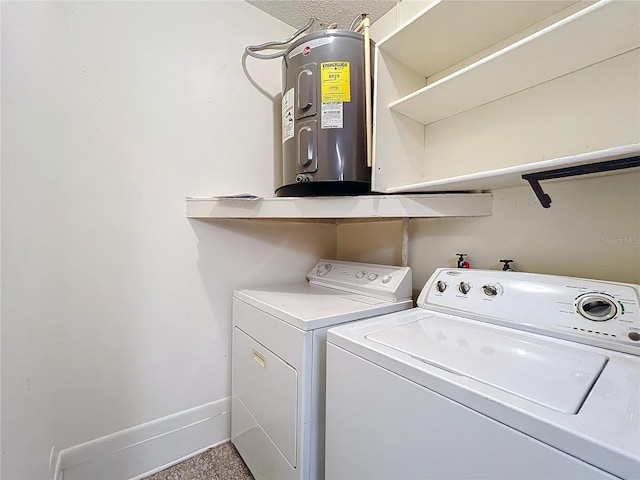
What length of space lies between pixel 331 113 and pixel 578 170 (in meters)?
0.89

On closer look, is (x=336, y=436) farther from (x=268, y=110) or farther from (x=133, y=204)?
(x=268, y=110)

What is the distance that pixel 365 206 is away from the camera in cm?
119

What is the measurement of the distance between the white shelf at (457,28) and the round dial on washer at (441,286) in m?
1.06

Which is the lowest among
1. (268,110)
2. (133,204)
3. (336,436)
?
(336,436)

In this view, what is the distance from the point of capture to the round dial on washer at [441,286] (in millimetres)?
1150

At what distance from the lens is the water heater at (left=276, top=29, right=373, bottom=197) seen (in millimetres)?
1193

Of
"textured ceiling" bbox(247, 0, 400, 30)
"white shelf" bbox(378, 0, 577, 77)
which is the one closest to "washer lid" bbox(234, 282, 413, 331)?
"white shelf" bbox(378, 0, 577, 77)

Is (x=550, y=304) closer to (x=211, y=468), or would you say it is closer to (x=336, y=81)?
(x=336, y=81)

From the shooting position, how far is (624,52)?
89 centimetres

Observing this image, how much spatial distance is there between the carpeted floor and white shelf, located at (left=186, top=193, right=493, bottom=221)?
1.26 metres

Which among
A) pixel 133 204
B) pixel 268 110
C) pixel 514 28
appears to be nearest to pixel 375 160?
pixel 514 28

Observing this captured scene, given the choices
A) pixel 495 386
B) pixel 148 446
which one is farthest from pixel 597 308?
pixel 148 446

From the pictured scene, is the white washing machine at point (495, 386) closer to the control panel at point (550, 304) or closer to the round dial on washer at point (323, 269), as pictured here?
the control panel at point (550, 304)

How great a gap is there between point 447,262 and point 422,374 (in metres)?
0.92
